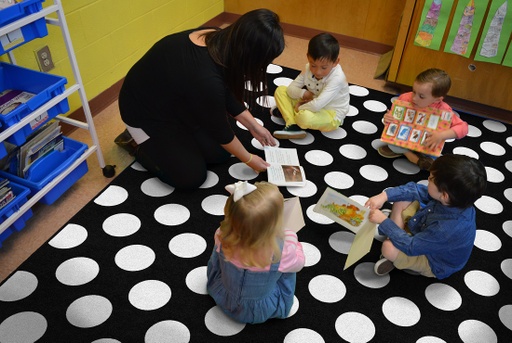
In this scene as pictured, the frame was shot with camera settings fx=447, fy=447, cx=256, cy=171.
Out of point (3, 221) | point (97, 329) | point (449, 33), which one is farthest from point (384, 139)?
point (3, 221)

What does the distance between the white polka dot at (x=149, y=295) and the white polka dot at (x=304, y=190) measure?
2.56ft

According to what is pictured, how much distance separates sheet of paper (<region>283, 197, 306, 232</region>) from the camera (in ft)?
6.15

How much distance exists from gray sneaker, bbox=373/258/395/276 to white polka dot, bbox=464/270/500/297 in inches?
12.9

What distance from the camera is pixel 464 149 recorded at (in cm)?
254

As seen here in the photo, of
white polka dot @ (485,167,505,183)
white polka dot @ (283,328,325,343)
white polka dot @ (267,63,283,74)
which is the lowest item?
white polka dot @ (283,328,325,343)

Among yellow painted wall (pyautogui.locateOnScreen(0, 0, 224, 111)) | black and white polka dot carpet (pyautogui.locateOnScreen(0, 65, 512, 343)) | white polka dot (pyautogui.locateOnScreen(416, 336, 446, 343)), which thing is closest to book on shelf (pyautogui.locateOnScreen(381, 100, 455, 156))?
black and white polka dot carpet (pyautogui.locateOnScreen(0, 65, 512, 343))

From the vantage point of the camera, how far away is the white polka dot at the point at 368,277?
1795mm

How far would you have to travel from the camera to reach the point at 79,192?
2.15 m

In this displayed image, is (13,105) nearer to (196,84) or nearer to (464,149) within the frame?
(196,84)

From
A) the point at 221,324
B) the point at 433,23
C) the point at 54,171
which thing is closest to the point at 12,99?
the point at 54,171

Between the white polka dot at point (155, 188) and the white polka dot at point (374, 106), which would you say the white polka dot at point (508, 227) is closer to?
the white polka dot at point (374, 106)

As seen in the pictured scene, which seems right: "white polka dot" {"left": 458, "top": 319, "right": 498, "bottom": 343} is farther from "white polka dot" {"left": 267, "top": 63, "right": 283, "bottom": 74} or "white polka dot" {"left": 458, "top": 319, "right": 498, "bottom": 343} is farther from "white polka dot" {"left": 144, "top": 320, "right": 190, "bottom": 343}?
"white polka dot" {"left": 267, "top": 63, "right": 283, "bottom": 74}

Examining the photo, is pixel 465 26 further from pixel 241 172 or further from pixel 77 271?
pixel 77 271

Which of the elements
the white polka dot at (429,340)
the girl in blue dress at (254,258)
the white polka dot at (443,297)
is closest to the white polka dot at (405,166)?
the white polka dot at (443,297)
